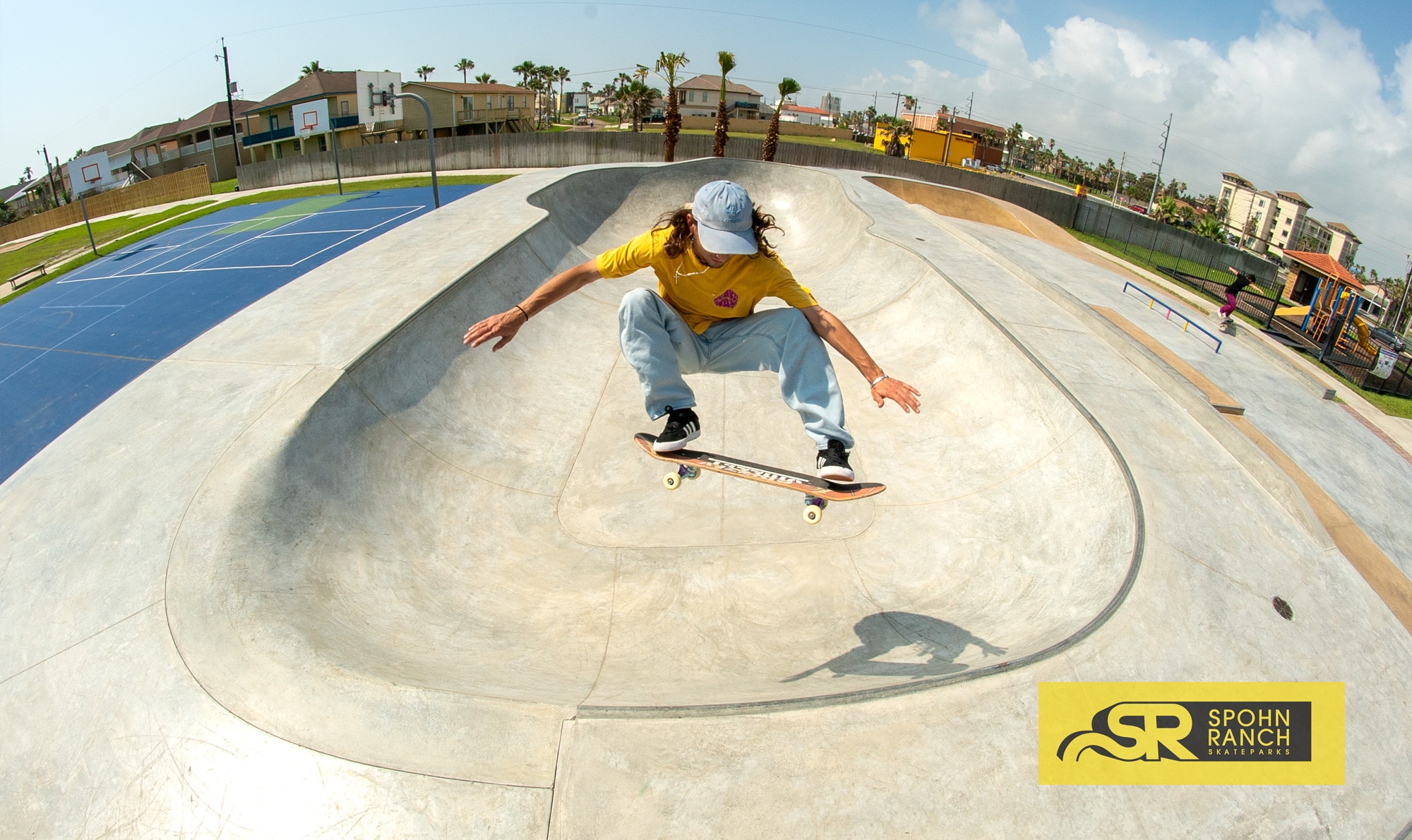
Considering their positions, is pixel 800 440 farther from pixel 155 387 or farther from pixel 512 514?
pixel 155 387

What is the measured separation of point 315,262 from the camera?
48.2ft

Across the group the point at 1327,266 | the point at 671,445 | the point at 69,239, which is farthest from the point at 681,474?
the point at 69,239

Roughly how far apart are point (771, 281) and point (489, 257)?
7421mm

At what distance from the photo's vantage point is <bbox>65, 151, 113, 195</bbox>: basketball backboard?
2912 cm

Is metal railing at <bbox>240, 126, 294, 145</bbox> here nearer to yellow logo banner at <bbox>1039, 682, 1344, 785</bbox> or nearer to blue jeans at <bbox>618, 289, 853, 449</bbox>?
blue jeans at <bbox>618, 289, 853, 449</bbox>

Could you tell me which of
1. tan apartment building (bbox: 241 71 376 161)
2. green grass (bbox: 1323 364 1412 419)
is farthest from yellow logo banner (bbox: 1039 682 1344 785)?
tan apartment building (bbox: 241 71 376 161)

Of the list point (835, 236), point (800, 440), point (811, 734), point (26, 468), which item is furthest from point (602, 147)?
point (811, 734)

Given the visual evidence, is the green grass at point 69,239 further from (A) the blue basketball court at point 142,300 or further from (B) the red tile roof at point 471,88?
(B) the red tile roof at point 471,88

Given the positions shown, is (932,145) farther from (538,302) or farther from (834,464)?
(538,302)

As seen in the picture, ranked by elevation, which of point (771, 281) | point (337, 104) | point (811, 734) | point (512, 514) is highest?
point (337, 104)

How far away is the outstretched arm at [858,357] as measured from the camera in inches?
152

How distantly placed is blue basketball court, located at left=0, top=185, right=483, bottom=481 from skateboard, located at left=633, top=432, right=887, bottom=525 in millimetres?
8213

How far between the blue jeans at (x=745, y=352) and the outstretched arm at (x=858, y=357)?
8 cm

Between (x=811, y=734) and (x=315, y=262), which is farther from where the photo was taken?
(x=315, y=262)
